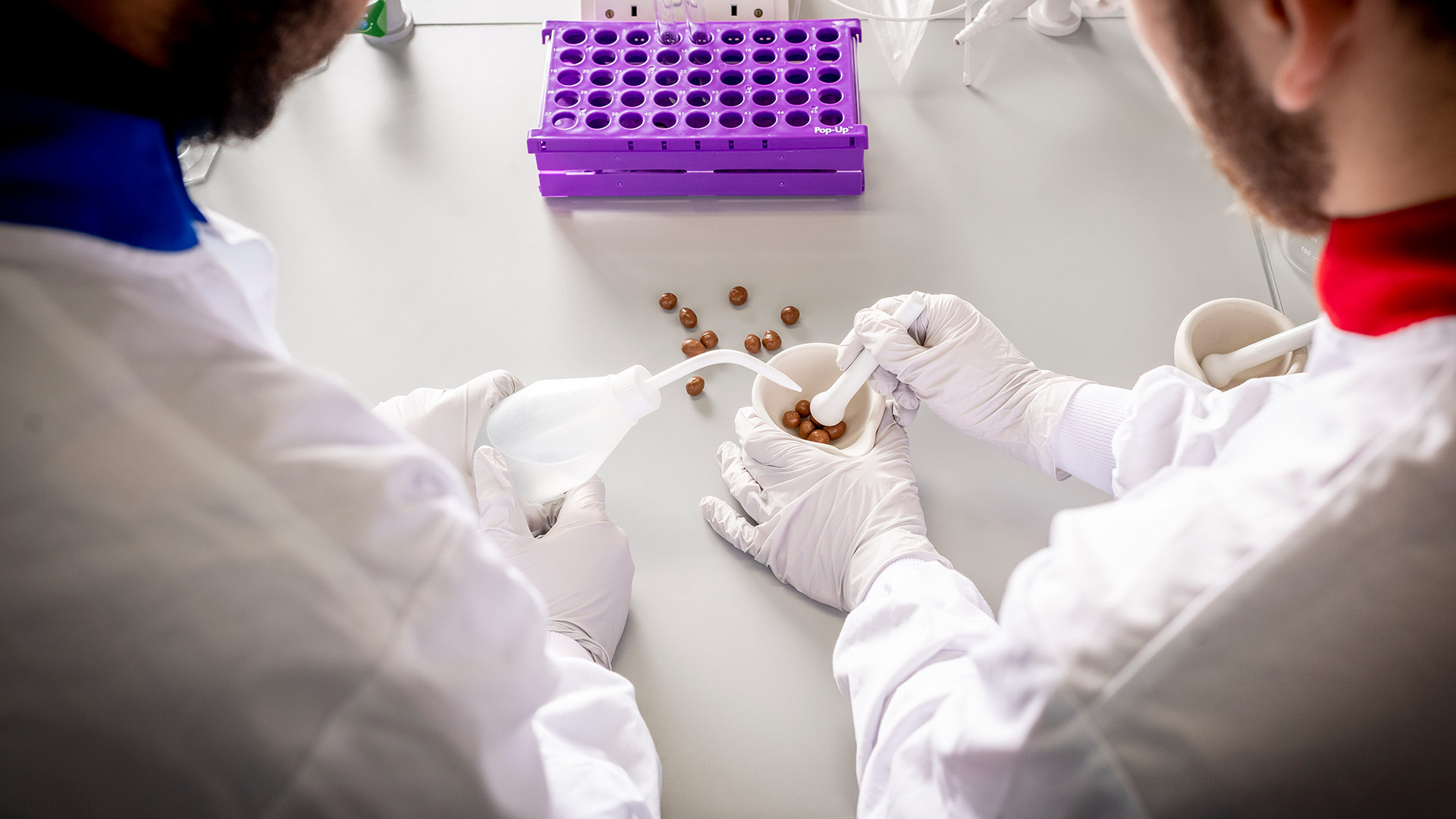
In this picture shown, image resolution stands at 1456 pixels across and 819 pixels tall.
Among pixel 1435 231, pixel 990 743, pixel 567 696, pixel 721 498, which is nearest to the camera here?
pixel 1435 231

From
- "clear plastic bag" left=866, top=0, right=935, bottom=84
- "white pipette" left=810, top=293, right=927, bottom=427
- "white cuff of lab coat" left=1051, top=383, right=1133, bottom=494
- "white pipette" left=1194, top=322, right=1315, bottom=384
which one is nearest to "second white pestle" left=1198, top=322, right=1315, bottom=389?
"white pipette" left=1194, top=322, right=1315, bottom=384

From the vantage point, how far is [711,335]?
3.81ft

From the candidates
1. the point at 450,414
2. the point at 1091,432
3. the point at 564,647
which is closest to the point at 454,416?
the point at 450,414

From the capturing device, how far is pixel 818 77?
128cm

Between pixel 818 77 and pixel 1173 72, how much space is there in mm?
851

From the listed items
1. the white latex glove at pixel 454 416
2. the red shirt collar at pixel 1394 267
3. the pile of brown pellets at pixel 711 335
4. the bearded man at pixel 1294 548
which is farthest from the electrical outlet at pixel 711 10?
the red shirt collar at pixel 1394 267

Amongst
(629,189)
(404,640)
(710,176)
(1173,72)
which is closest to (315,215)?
(629,189)

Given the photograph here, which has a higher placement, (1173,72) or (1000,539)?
(1173,72)

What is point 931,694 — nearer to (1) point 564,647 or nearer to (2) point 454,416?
(1) point 564,647

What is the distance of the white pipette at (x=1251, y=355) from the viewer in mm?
935

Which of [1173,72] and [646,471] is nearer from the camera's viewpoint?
[1173,72]

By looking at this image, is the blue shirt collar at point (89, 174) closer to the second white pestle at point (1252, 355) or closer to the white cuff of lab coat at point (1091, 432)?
the white cuff of lab coat at point (1091, 432)

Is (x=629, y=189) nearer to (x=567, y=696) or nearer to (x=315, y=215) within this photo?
(x=315, y=215)

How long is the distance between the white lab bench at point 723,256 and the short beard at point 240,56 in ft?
2.04
